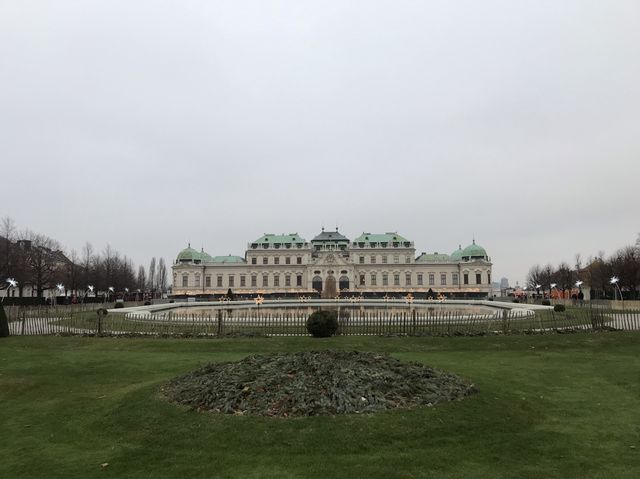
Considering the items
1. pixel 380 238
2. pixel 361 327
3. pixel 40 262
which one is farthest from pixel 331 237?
pixel 361 327

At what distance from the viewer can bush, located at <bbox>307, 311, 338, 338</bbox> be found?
2327 cm

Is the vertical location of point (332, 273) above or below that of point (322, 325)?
above

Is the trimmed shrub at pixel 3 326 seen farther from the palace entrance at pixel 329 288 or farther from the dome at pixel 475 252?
the dome at pixel 475 252

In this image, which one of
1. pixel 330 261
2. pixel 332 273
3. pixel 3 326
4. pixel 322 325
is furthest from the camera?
pixel 330 261

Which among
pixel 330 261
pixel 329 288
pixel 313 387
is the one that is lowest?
pixel 313 387

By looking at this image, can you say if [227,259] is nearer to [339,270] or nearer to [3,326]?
[339,270]

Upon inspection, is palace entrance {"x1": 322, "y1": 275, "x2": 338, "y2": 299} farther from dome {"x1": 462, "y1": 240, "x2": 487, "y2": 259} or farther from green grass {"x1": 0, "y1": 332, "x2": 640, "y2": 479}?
green grass {"x1": 0, "y1": 332, "x2": 640, "y2": 479}

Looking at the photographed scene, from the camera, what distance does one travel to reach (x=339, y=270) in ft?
352

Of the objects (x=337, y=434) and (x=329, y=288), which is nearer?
(x=337, y=434)

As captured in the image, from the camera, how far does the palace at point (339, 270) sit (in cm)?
10762

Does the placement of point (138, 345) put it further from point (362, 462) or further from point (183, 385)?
point (362, 462)

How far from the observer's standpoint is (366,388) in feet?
32.2

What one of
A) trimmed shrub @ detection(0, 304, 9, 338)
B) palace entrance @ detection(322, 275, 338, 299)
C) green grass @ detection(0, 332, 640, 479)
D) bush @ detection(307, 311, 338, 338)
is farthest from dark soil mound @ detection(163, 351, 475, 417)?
palace entrance @ detection(322, 275, 338, 299)

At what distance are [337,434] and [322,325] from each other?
1512cm
